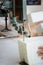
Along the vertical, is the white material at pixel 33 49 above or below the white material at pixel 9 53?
above

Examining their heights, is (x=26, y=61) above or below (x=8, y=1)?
below

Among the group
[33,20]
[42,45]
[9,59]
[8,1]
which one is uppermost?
[8,1]

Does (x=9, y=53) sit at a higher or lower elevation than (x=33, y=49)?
lower

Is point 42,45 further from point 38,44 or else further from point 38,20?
point 38,20

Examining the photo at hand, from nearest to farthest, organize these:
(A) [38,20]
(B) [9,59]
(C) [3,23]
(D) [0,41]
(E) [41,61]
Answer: (E) [41,61] → (A) [38,20] → (B) [9,59] → (D) [0,41] → (C) [3,23]

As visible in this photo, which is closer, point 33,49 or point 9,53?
point 33,49

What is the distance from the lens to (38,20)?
255 cm

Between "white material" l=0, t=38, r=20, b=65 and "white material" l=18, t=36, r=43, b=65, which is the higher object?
"white material" l=18, t=36, r=43, b=65

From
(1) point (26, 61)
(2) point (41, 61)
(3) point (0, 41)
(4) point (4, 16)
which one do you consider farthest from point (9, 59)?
(4) point (4, 16)

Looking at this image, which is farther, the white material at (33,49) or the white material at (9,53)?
the white material at (9,53)

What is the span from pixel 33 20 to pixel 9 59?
30.7 inches

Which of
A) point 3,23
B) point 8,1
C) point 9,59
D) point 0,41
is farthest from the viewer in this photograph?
point 3,23

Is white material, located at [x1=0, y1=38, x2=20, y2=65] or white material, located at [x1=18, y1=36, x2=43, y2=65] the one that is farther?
white material, located at [x1=0, y1=38, x2=20, y2=65]

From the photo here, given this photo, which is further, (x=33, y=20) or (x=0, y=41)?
(x=0, y=41)
